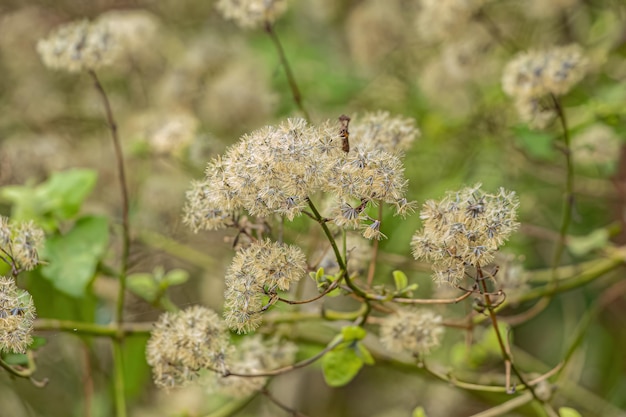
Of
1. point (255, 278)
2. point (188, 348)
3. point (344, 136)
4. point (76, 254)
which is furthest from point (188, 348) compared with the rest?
point (76, 254)

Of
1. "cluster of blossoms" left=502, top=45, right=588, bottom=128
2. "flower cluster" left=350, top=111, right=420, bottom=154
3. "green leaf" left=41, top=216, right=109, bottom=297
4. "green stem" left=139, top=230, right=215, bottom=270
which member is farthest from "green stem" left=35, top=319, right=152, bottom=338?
"cluster of blossoms" left=502, top=45, right=588, bottom=128

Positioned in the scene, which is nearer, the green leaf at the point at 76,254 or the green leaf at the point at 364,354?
the green leaf at the point at 364,354

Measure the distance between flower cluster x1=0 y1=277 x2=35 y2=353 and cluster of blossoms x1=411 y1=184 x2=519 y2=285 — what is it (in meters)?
0.28

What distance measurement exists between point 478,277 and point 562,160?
0.80 meters

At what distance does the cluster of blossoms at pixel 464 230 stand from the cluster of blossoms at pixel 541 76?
0.32 meters

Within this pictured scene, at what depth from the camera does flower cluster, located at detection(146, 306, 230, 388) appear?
0.61 m

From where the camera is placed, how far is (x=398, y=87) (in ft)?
4.87

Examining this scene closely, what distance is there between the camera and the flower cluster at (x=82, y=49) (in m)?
0.86

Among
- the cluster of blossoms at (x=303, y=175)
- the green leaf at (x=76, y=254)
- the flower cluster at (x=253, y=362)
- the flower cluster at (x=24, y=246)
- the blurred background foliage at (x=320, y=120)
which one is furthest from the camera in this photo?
the blurred background foliage at (x=320, y=120)

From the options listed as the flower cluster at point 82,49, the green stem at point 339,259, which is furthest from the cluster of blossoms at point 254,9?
the green stem at point 339,259

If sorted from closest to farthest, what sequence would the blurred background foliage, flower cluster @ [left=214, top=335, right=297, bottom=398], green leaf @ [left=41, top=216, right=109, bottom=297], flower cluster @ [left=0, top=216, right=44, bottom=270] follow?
1. flower cluster @ [left=0, top=216, right=44, bottom=270]
2. flower cluster @ [left=214, top=335, right=297, bottom=398]
3. green leaf @ [left=41, top=216, right=109, bottom=297]
4. the blurred background foliage

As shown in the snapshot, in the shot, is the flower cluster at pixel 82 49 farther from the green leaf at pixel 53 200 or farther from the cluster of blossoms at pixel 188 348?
the cluster of blossoms at pixel 188 348

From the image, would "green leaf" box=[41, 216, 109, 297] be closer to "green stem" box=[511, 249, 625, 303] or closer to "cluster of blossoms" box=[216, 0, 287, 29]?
"cluster of blossoms" box=[216, 0, 287, 29]

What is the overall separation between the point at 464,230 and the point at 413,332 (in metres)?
0.19
